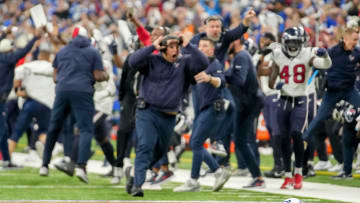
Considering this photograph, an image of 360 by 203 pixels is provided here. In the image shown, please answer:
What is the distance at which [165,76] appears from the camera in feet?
35.3

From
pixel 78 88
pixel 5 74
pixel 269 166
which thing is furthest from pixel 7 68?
pixel 269 166

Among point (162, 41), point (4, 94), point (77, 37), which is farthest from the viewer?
point (4, 94)

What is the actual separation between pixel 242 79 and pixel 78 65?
2.37m

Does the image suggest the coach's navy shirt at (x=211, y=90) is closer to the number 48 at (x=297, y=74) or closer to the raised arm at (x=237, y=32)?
the raised arm at (x=237, y=32)

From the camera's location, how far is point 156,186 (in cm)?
1252

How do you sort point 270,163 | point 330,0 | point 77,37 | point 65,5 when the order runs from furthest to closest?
1. point 65,5
2. point 330,0
3. point 270,163
4. point 77,37

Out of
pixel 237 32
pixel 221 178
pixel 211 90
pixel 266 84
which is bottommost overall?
pixel 221 178

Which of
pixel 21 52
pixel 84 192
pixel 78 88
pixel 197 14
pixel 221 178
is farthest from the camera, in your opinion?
pixel 197 14

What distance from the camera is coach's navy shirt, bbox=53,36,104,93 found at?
12.8m

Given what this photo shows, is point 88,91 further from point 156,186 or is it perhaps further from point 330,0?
point 330,0

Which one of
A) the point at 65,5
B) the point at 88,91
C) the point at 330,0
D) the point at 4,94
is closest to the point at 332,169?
the point at 88,91

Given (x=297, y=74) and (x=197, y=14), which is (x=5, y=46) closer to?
(x=297, y=74)

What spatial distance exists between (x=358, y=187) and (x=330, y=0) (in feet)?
33.5

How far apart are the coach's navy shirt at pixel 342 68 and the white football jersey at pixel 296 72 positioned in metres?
1.02
